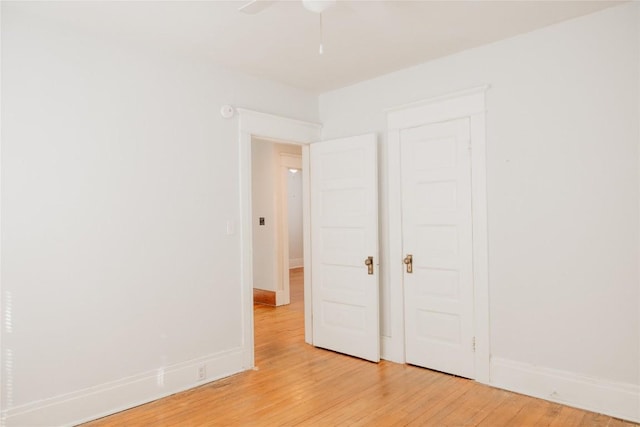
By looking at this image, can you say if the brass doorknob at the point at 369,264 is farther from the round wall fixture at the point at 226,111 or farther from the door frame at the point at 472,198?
the round wall fixture at the point at 226,111

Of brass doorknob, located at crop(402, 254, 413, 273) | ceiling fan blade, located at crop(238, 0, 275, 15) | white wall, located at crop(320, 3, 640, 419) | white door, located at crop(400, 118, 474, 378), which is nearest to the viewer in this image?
ceiling fan blade, located at crop(238, 0, 275, 15)

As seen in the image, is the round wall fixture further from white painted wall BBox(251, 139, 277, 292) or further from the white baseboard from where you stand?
the white baseboard

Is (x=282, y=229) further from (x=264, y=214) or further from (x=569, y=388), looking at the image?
(x=569, y=388)

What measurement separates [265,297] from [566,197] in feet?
14.9

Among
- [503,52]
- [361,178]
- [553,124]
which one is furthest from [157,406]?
[503,52]

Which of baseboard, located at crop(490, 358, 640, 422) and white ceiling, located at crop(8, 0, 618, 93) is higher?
white ceiling, located at crop(8, 0, 618, 93)

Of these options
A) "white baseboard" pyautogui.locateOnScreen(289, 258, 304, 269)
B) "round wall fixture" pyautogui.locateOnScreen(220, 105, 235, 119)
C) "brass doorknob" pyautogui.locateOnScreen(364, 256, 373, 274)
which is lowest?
"white baseboard" pyautogui.locateOnScreen(289, 258, 304, 269)

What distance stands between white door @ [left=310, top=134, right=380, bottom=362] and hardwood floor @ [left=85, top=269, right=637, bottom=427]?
1.14 ft

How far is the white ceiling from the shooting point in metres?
2.61

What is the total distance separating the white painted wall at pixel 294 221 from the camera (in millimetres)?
10289

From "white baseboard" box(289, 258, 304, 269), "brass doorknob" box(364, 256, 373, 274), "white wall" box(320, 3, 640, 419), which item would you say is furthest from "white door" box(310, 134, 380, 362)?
"white baseboard" box(289, 258, 304, 269)

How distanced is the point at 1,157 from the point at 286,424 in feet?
7.98

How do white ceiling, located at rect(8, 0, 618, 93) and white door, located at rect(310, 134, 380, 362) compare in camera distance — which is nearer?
white ceiling, located at rect(8, 0, 618, 93)

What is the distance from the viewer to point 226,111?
11.8ft
